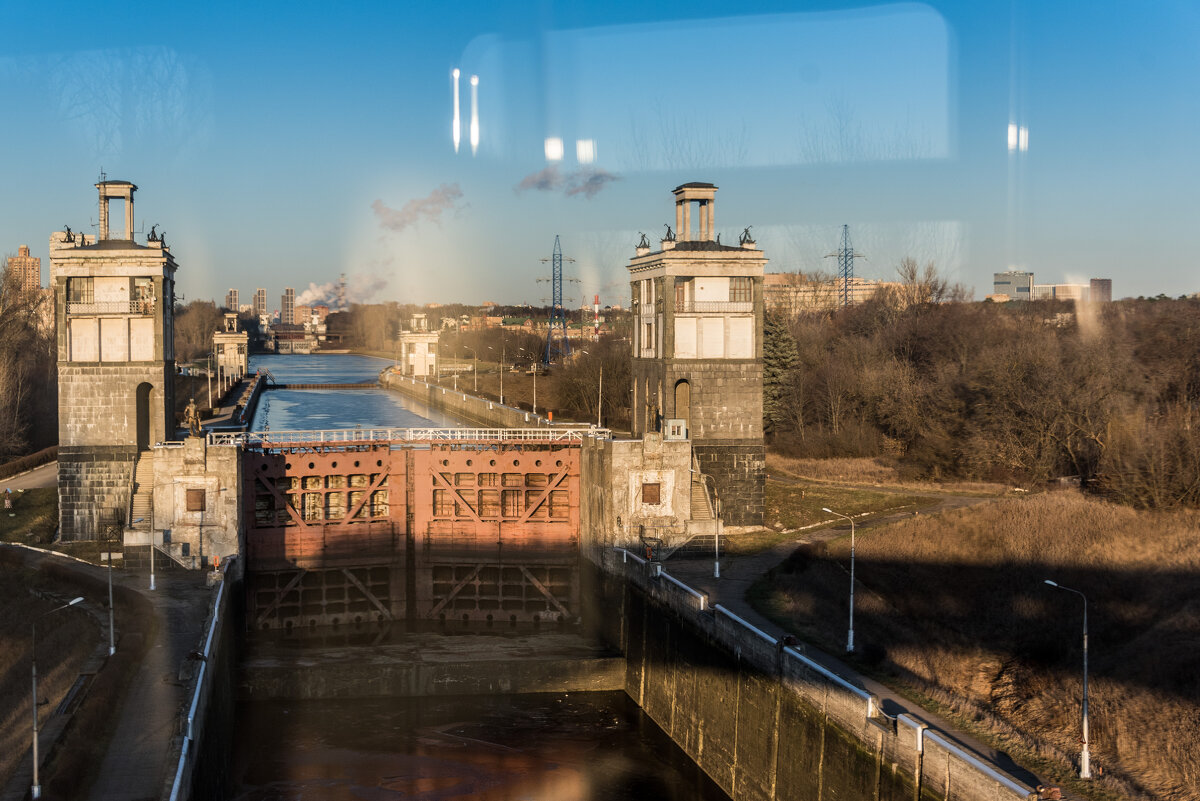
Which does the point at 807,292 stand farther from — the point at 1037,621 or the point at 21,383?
the point at 1037,621

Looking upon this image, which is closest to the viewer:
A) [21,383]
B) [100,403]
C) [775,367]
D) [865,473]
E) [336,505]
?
[100,403]

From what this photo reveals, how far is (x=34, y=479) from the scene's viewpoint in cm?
4675

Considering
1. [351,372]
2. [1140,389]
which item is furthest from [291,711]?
[351,372]

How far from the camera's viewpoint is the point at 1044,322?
186ft

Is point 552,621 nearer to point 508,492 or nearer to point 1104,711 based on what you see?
point 508,492

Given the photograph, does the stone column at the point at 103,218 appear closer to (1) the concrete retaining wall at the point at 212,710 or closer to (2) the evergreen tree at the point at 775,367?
(1) the concrete retaining wall at the point at 212,710

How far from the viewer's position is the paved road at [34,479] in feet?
147

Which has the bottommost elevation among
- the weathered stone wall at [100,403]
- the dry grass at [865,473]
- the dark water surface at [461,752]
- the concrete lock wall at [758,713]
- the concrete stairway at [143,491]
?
the dark water surface at [461,752]

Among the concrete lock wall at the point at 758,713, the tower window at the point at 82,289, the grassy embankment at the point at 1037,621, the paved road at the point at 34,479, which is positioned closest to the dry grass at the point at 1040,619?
the grassy embankment at the point at 1037,621

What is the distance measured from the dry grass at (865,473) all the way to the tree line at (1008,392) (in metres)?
1.31

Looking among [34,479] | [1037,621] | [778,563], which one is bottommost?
[1037,621]

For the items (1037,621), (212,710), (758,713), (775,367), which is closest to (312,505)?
(212,710)

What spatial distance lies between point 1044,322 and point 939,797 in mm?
44199

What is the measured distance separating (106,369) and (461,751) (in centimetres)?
1481
